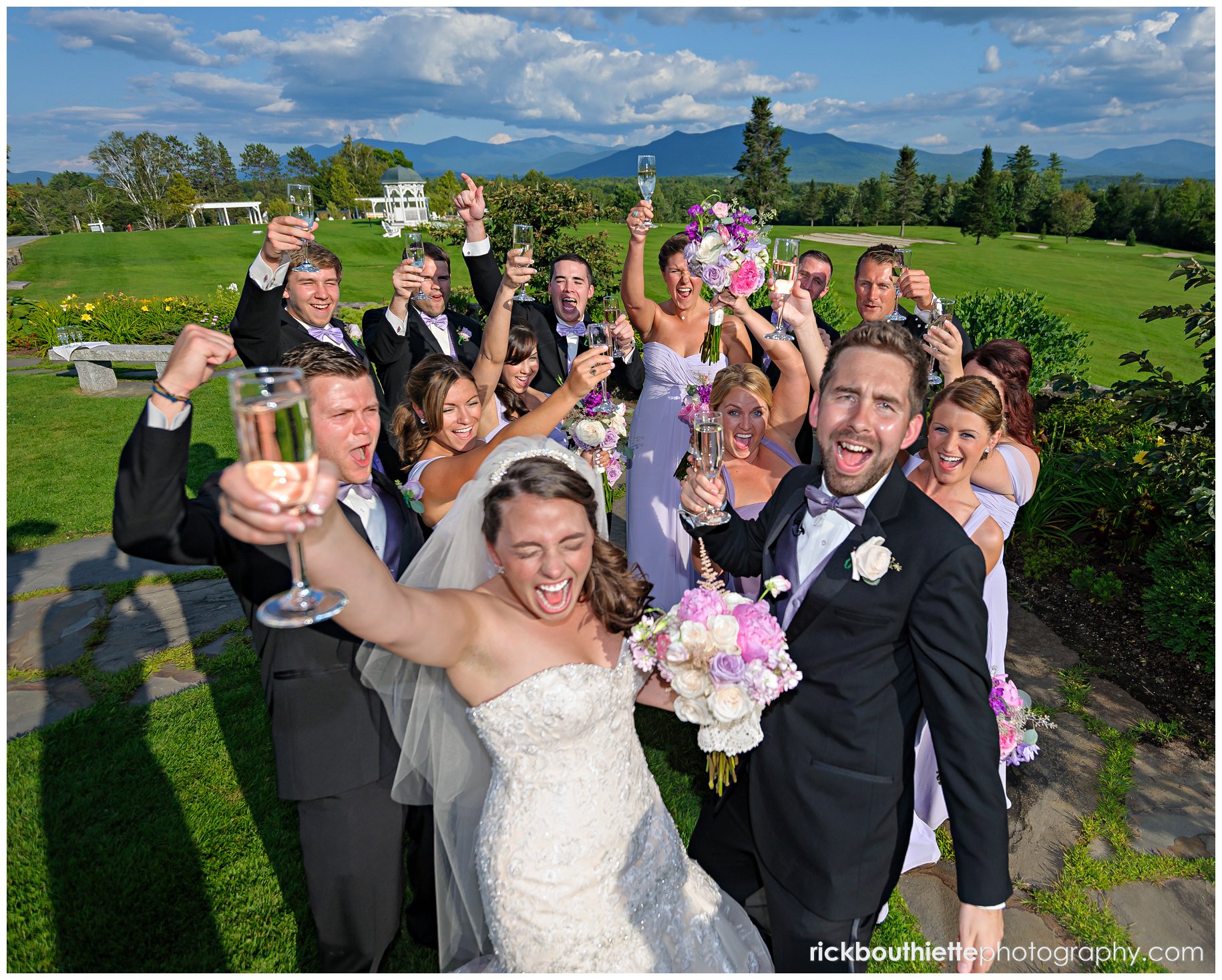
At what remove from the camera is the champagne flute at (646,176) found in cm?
539

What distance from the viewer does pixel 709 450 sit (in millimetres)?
2967

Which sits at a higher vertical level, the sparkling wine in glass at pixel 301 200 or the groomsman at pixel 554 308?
the sparkling wine in glass at pixel 301 200

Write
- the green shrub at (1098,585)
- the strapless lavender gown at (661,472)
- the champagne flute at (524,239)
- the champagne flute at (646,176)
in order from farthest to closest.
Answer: the green shrub at (1098,585) < the strapless lavender gown at (661,472) < the champagne flute at (646,176) < the champagne flute at (524,239)

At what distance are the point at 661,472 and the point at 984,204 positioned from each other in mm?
57857

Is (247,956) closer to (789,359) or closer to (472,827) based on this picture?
(472,827)

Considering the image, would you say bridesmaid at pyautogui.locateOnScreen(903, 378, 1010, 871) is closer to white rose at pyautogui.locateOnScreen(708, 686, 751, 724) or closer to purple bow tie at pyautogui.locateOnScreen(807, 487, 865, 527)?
purple bow tie at pyautogui.locateOnScreen(807, 487, 865, 527)

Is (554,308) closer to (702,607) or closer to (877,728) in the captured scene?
(702,607)

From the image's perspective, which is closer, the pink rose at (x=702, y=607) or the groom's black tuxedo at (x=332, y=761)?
the pink rose at (x=702, y=607)

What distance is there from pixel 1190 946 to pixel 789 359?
404cm

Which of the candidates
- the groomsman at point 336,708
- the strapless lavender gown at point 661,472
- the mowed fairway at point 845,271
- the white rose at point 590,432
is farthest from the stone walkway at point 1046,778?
the mowed fairway at point 845,271

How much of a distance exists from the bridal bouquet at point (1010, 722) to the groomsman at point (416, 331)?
4719 millimetres

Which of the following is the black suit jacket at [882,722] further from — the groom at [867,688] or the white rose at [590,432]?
the white rose at [590,432]

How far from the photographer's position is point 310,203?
4.34m

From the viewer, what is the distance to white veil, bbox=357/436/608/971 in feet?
10.4
